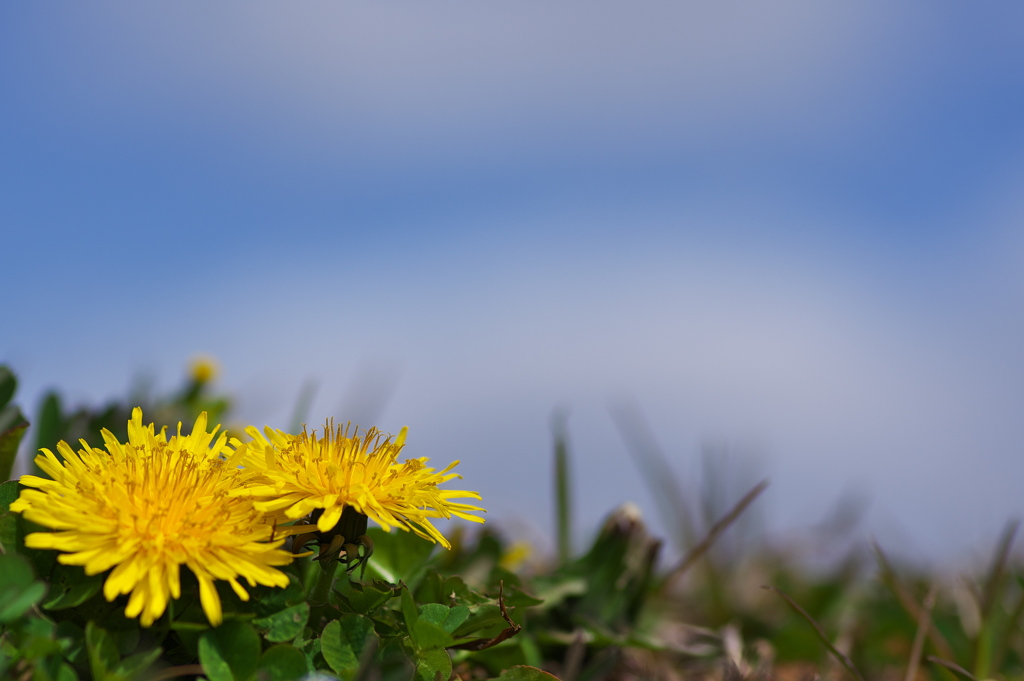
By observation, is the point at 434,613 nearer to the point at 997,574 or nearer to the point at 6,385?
the point at 6,385

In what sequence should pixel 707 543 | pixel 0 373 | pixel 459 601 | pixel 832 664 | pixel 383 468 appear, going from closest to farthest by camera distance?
1. pixel 383 468
2. pixel 459 601
3. pixel 0 373
4. pixel 707 543
5. pixel 832 664

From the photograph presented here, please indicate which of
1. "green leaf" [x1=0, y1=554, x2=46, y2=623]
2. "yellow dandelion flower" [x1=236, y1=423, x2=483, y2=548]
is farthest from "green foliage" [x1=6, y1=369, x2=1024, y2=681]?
"yellow dandelion flower" [x1=236, y1=423, x2=483, y2=548]

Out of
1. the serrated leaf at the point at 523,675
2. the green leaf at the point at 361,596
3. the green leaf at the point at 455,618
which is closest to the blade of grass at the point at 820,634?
the serrated leaf at the point at 523,675

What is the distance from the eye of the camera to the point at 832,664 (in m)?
2.34

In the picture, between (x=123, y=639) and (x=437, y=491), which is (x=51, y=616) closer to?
(x=123, y=639)

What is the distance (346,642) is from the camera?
120 cm

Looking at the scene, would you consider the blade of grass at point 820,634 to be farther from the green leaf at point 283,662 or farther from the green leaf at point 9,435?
the green leaf at point 9,435

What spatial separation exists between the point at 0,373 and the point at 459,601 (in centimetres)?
124

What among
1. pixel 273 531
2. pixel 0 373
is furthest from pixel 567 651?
pixel 0 373

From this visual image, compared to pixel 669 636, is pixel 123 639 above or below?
above

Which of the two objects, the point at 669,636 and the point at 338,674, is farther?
the point at 669,636

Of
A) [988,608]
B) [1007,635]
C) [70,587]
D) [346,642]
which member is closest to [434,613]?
[346,642]

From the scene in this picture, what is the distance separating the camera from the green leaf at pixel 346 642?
117cm

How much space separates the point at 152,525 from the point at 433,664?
494 mm
